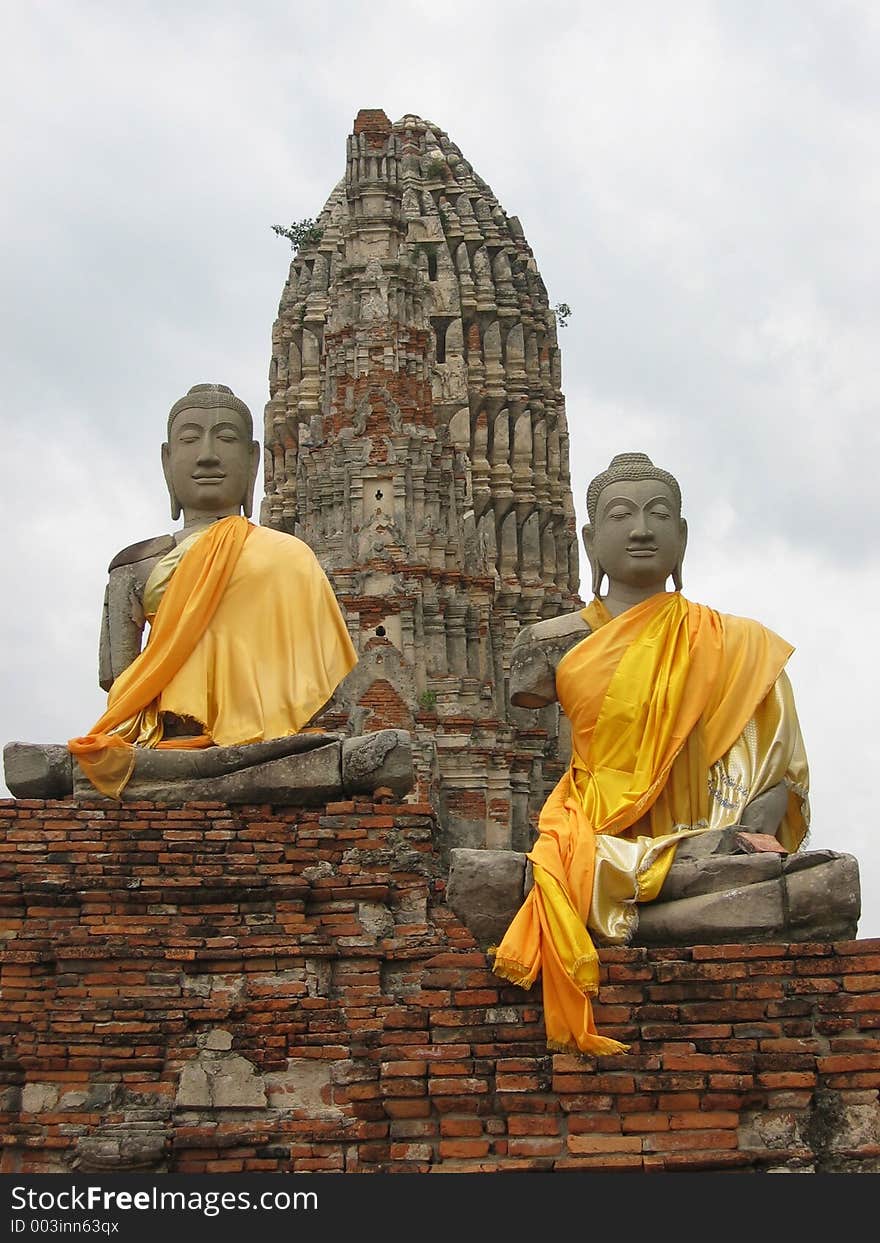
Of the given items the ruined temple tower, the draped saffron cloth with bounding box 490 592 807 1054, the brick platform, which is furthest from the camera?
the ruined temple tower

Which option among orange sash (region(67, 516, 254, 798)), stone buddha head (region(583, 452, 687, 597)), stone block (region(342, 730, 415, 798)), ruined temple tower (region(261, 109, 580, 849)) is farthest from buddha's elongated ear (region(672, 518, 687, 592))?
ruined temple tower (region(261, 109, 580, 849))

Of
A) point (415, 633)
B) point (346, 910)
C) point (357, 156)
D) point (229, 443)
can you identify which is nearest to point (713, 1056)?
point (346, 910)

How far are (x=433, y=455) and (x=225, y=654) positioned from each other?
1475 inches

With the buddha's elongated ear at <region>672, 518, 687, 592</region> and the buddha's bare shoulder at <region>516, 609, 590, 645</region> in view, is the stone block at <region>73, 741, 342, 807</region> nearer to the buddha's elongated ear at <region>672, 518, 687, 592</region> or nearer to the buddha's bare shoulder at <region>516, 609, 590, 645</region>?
the buddha's bare shoulder at <region>516, 609, 590, 645</region>

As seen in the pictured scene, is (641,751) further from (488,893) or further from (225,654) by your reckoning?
(225,654)

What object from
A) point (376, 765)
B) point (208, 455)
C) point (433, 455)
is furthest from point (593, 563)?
point (433, 455)

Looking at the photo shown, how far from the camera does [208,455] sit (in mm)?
11109

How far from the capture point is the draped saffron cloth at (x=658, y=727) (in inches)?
343

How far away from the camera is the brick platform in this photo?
7.63 metres

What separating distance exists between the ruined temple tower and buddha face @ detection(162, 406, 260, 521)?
2307cm

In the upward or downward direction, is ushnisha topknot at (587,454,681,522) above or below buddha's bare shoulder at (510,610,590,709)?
above

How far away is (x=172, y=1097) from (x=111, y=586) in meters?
3.02

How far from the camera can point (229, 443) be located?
11211mm

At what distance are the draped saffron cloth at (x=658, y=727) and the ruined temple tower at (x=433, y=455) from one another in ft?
81.8
